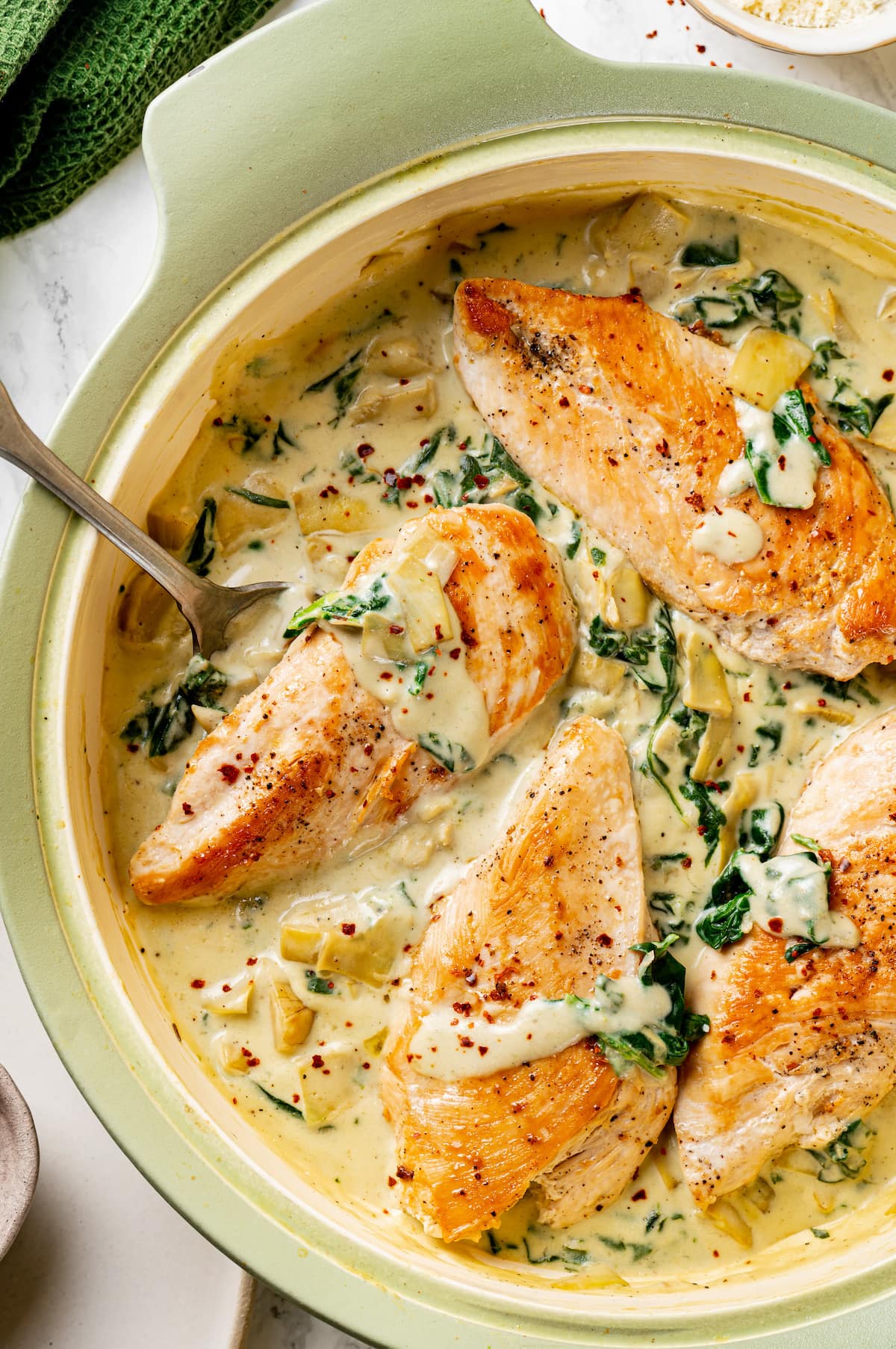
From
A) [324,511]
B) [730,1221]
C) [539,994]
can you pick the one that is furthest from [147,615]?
[730,1221]

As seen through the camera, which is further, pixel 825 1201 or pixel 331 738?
pixel 825 1201

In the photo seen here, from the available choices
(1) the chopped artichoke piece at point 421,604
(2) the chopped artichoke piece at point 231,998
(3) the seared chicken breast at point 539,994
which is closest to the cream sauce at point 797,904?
→ (3) the seared chicken breast at point 539,994

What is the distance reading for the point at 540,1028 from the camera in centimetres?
254

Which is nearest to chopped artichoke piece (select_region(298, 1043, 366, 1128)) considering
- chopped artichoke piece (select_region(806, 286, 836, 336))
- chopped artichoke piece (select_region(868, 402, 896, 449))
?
chopped artichoke piece (select_region(868, 402, 896, 449))

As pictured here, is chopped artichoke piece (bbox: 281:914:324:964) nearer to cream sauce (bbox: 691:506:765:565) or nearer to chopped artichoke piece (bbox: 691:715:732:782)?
chopped artichoke piece (bbox: 691:715:732:782)

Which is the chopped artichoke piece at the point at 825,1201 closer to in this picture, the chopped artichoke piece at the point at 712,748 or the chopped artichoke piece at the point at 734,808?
the chopped artichoke piece at the point at 734,808

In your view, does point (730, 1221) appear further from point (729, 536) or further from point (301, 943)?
point (729, 536)

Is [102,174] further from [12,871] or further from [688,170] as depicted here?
[12,871]

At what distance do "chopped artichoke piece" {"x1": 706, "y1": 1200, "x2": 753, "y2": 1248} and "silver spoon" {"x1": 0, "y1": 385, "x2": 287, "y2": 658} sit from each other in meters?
1.76

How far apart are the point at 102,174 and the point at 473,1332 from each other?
2.89 meters

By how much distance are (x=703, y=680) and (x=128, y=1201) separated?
6.36ft

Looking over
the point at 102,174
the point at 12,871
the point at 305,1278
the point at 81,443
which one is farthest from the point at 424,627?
the point at 102,174

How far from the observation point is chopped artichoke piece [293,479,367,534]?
2.82 m

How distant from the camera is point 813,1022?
8.42ft
